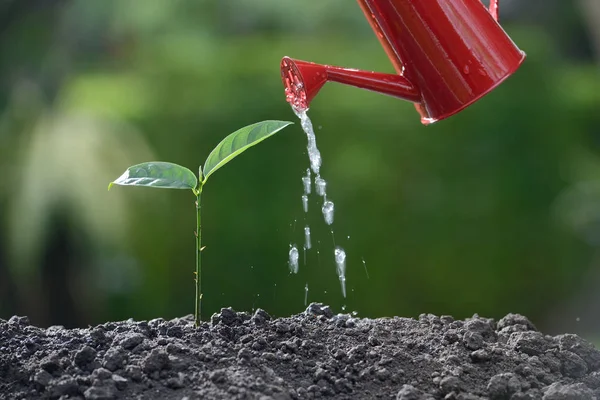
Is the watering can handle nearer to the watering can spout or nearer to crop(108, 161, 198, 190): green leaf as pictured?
the watering can spout

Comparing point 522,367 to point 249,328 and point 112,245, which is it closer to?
point 249,328

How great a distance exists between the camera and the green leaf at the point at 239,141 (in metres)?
0.94

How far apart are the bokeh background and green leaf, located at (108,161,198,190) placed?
1.37 meters

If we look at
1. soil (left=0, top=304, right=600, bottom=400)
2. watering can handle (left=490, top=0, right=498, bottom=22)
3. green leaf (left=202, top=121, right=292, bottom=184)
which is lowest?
soil (left=0, top=304, right=600, bottom=400)

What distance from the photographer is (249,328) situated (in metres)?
1.04

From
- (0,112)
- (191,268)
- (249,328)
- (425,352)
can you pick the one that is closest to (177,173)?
(249,328)

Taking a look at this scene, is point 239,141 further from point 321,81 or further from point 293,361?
point 293,361

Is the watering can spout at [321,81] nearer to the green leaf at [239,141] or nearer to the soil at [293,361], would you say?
the green leaf at [239,141]

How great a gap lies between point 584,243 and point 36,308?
2002 millimetres

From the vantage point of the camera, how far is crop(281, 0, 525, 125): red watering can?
3.11 feet

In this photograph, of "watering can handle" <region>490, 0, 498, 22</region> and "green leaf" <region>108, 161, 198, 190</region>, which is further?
"watering can handle" <region>490, 0, 498, 22</region>

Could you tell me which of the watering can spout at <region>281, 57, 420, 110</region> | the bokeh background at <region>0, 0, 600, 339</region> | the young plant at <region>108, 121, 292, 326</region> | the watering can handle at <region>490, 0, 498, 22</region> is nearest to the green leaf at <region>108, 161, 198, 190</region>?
the young plant at <region>108, 121, 292, 326</region>

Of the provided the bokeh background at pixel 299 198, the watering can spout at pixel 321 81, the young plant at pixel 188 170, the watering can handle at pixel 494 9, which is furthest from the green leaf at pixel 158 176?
the bokeh background at pixel 299 198

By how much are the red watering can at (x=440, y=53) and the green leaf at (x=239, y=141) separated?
47 mm
